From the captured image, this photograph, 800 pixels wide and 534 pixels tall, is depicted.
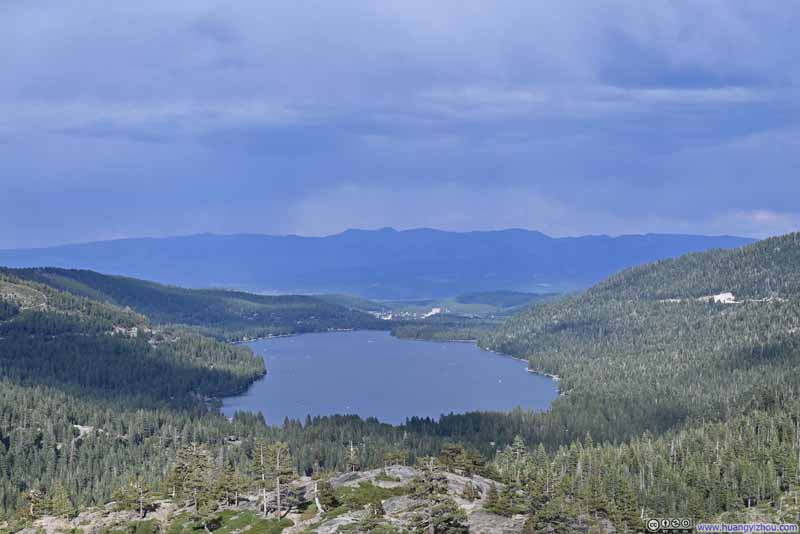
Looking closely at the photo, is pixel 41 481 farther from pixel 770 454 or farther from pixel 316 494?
pixel 770 454

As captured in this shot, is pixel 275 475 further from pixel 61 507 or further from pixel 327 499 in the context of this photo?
pixel 61 507

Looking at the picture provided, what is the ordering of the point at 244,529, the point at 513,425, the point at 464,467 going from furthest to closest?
the point at 513,425, the point at 464,467, the point at 244,529

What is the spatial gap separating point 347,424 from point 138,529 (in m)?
83.1

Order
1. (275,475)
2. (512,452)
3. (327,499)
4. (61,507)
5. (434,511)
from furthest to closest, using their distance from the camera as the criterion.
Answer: (512,452)
(61,507)
(275,475)
(327,499)
(434,511)

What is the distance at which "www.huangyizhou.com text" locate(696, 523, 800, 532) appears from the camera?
8500 centimetres

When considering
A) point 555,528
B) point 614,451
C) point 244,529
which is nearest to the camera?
point 555,528

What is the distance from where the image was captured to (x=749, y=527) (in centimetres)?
8594

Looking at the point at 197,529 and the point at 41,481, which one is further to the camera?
the point at 41,481

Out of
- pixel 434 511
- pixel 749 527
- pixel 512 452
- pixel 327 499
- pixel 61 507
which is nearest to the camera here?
pixel 434 511

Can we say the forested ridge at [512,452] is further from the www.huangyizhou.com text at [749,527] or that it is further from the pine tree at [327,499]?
the www.huangyizhou.com text at [749,527]

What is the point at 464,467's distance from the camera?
109m

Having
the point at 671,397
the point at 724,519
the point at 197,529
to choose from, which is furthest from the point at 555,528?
the point at 671,397

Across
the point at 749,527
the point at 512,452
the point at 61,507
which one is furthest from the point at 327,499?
the point at 512,452

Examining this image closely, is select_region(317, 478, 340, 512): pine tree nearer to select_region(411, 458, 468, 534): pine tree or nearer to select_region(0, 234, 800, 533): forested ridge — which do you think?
select_region(0, 234, 800, 533): forested ridge
